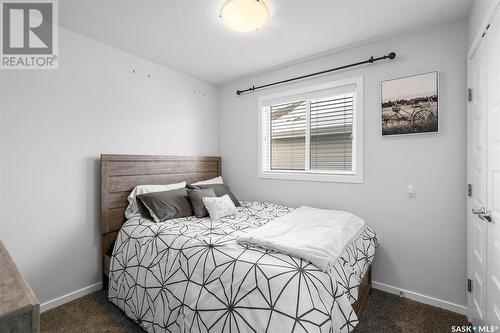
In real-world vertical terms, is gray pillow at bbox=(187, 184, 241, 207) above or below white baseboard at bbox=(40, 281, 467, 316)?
above

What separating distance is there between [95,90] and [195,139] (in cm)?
135

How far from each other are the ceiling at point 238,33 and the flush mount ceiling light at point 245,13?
12 cm

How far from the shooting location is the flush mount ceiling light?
178 cm

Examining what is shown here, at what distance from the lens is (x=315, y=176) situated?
286 centimetres

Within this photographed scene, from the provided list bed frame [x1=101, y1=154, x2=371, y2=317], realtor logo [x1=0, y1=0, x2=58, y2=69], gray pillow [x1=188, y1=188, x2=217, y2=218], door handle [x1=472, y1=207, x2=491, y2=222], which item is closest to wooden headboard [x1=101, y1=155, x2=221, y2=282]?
bed frame [x1=101, y1=154, x2=371, y2=317]

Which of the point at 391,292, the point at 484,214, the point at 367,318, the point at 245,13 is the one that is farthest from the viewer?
the point at 391,292

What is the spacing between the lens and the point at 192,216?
261 centimetres

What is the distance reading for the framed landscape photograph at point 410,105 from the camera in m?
2.15

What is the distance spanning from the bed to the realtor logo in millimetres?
1009

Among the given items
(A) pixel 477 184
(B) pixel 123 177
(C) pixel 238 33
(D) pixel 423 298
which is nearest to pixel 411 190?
(A) pixel 477 184

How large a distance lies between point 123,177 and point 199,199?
0.83m

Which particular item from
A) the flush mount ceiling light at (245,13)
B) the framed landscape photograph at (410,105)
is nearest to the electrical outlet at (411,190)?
the framed landscape photograph at (410,105)

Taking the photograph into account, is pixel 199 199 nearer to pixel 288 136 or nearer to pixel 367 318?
pixel 288 136

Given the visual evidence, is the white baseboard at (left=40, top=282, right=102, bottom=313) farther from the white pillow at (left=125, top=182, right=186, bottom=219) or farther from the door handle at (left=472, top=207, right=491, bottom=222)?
the door handle at (left=472, top=207, right=491, bottom=222)
